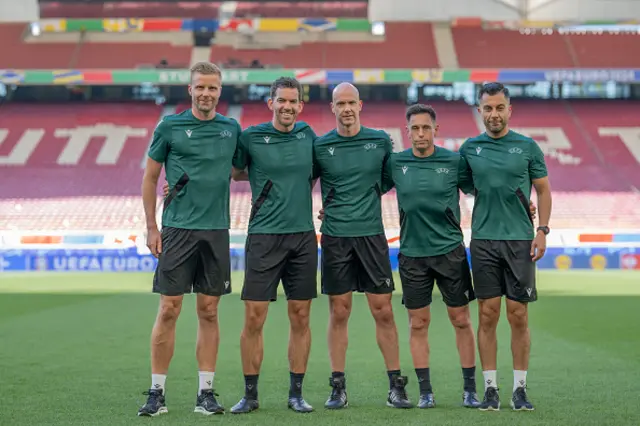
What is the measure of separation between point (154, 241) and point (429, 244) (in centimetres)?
181

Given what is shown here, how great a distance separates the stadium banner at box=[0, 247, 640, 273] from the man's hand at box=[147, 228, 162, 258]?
560 inches

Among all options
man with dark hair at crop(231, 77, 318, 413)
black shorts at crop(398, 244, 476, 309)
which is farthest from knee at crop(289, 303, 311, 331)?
black shorts at crop(398, 244, 476, 309)

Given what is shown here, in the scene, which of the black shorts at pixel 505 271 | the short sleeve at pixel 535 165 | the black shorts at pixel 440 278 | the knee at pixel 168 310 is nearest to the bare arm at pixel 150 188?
the knee at pixel 168 310

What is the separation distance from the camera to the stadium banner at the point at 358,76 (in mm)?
28906

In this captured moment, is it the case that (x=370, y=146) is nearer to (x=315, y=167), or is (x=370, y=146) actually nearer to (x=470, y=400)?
(x=315, y=167)

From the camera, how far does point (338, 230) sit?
20.0ft

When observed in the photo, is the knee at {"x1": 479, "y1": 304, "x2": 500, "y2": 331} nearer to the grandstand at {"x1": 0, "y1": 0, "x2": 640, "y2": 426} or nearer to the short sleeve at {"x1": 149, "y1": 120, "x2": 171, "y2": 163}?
the short sleeve at {"x1": 149, "y1": 120, "x2": 171, "y2": 163}

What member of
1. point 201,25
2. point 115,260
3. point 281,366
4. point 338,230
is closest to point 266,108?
point 201,25

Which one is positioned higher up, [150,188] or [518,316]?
[150,188]

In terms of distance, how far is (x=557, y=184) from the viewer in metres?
26.1

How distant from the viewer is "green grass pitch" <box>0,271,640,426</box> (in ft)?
19.1

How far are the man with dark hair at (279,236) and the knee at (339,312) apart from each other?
19cm

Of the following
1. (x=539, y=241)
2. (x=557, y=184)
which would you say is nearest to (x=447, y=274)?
(x=539, y=241)

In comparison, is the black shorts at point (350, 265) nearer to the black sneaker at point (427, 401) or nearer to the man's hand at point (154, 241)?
the black sneaker at point (427, 401)
